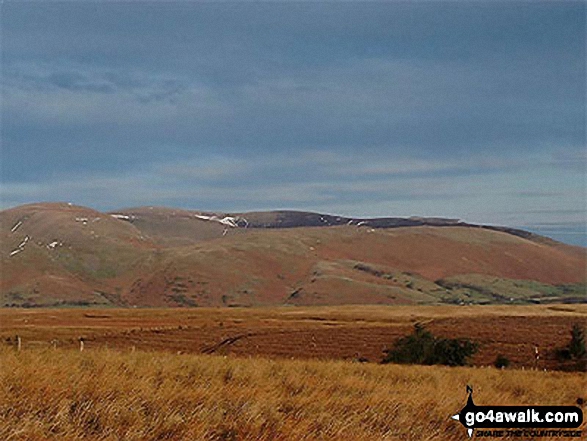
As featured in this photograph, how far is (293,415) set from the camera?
29.8ft

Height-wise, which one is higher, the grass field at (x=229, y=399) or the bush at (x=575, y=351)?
the grass field at (x=229, y=399)

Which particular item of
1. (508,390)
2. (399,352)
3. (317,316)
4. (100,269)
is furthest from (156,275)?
(508,390)

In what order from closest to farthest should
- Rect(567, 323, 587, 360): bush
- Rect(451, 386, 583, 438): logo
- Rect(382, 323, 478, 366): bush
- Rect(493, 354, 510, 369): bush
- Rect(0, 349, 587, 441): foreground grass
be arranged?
Rect(0, 349, 587, 441): foreground grass, Rect(451, 386, 583, 438): logo, Rect(382, 323, 478, 366): bush, Rect(493, 354, 510, 369): bush, Rect(567, 323, 587, 360): bush

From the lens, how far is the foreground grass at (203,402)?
26.0 ft

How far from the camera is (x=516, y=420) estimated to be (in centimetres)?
908

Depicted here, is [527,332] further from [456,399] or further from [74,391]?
[74,391]

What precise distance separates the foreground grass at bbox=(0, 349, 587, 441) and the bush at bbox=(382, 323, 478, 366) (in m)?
21.0

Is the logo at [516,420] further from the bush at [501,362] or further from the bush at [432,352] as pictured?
the bush at [501,362]

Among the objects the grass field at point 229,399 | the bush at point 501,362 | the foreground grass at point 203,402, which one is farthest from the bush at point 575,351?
the foreground grass at point 203,402

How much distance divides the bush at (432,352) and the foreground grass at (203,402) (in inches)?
827

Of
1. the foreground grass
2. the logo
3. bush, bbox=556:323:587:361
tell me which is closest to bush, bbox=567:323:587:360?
bush, bbox=556:323:587:361

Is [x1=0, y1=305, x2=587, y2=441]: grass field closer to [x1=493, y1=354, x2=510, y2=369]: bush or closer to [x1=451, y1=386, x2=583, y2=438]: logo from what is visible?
[x1=451, y1=386, x2=583, y2=438]: logo

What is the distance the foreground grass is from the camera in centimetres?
791

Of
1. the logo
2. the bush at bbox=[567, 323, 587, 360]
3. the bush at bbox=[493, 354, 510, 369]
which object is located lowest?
the bush at bbox=[493, 354, 510, 369]
